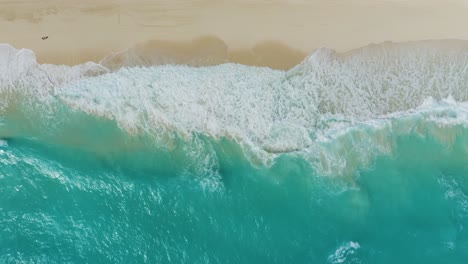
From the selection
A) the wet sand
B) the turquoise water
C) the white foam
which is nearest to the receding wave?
the turquoise water

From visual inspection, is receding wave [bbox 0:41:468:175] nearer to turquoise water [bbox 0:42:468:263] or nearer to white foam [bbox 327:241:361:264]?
turquoise water [bbox 0:42:468:263]

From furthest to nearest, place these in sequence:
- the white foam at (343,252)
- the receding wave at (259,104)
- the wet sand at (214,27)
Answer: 1. the wet sand at (214,27)
2. the receding wave at (259,104)
3. the white foam at (343,252)

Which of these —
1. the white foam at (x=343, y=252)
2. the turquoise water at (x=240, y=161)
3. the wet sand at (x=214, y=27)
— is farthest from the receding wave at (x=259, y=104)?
the white foam at (x=343, y=252)

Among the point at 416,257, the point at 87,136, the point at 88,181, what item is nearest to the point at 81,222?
the point at 88,181

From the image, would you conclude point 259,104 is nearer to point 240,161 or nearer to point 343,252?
point 240,161

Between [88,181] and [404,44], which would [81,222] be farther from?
[404,44]

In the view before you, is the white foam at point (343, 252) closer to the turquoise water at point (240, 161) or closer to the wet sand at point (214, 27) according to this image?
the turquoise water at point (240, 161)

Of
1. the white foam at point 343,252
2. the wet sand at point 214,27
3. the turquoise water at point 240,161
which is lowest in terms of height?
the white foam at point 343,252
